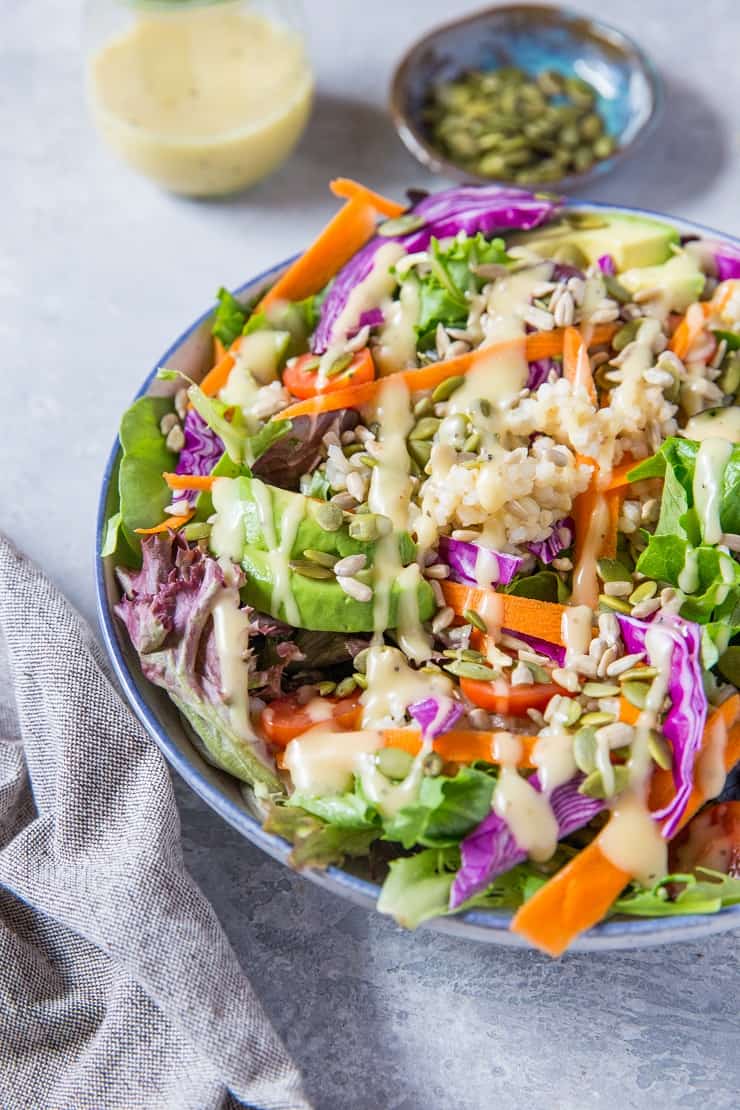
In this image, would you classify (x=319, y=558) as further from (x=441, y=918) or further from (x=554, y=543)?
(x=441, y=918)

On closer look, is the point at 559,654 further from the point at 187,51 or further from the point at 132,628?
the point at 187,51

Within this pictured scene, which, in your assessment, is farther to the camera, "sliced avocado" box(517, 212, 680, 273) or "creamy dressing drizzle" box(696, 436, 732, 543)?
"sliced avocado" box(517, 212, 680, 273)

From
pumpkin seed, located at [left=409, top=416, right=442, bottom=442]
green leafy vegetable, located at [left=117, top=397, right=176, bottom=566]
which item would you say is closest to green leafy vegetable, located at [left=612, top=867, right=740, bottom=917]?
pumpkin seed, located at [left=409, top=416, right=442, bottom=442]

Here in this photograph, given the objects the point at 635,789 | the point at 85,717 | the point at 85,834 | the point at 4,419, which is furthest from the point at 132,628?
the point at 4,419

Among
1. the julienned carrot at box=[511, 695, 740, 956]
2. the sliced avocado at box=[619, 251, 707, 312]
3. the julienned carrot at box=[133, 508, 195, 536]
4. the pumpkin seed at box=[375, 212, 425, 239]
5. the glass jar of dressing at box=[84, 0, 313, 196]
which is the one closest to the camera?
the julienned carrot at box=[511, 695, 740, 956]

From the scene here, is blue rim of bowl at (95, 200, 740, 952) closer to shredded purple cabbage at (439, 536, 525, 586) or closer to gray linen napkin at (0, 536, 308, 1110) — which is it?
gray linen napkin at (0, 536, 308, 1110)

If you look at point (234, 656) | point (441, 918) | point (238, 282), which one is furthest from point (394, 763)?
point (238, 282)
